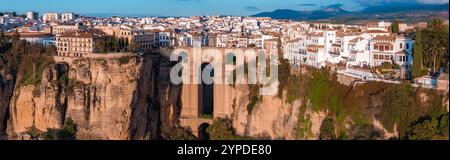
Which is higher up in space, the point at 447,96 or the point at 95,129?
the point at 447,96

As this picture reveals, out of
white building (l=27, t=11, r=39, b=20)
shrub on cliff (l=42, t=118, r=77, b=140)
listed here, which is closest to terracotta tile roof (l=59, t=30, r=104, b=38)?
shrub on cliff (l=42, t=118, r=77, b=140)

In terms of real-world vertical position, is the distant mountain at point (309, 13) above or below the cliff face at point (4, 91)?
above

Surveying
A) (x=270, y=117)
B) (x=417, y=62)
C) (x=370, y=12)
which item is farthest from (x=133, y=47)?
(x=370, y=12)

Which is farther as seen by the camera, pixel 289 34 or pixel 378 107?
pixel 289 34

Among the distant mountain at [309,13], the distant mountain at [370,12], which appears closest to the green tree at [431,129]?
the distant mountain at [370,12]

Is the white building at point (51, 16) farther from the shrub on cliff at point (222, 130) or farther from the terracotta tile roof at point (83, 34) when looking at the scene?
the shrub on cliff at point (222, 130)

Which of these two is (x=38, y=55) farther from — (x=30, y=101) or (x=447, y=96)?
(x=447, y=96)

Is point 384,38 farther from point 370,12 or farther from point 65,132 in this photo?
point 370,12
